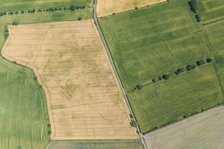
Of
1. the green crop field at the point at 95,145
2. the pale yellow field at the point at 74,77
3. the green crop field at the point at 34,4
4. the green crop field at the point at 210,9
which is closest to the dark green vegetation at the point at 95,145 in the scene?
the green crop field at the point at 95,145

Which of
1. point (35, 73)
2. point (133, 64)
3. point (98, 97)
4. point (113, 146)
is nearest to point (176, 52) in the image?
point (133, 64)

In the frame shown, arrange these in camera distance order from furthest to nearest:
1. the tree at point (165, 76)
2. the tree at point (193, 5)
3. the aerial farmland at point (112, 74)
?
the tree at point (193, 5) < the tree at point (165, 76) < the aerial farmland at point (112, 74)

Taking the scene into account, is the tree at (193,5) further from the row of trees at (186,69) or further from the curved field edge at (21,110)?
the curved field edge at (21,110)

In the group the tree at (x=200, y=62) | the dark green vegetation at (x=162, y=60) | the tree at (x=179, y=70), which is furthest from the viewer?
the tree at (x=200, y=62)

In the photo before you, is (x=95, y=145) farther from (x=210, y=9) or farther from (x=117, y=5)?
(x=210, y=9)

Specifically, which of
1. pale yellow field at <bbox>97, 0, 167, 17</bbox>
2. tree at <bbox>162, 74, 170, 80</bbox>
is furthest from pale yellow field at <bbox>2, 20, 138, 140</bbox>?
tree at <bbox>162, 74, 170, 80</bbox>
